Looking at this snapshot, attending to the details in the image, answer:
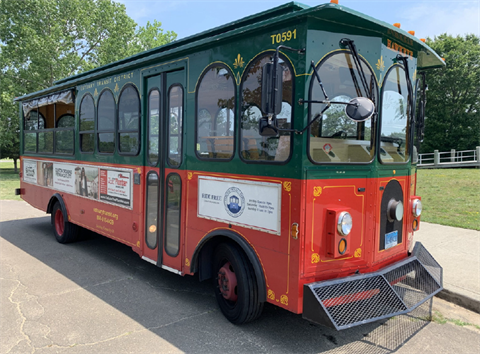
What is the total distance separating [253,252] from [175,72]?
2.42 m

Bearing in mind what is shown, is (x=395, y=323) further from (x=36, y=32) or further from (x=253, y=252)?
(x=36, y=32)

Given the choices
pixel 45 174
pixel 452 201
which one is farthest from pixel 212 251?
pixel 452 201

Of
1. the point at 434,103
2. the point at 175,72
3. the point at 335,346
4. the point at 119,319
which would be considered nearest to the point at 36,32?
the point at 175,72

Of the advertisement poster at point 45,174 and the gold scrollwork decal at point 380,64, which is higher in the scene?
the gold scrollwork decal at point 380,64

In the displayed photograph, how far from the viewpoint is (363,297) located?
3.32 metres

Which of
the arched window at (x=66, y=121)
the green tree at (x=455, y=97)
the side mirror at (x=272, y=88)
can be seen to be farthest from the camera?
the green tree at (x=455, y=97)

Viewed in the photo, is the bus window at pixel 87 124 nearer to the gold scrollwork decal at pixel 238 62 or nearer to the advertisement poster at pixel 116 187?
the advertisement poster at pixel 116 187

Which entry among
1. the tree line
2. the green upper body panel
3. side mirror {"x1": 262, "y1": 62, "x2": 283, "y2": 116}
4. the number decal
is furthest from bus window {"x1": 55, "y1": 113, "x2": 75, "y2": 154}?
the tree line

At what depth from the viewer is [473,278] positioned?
5051mm

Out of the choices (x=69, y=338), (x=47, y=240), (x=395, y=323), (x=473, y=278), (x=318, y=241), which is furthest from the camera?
(x=47, y=240)

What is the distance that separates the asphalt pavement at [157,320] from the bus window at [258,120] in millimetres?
1733

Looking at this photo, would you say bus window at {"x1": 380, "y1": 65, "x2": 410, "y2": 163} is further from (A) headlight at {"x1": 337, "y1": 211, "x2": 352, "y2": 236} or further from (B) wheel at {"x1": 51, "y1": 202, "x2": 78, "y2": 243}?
(B) wheel at {"x1": 51, "y1": 202, "x2": 78, "y2": 243}

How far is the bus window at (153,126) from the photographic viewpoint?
4.94 meters

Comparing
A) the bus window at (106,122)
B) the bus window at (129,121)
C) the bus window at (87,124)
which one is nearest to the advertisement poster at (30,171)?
the bus window at (87,124)
